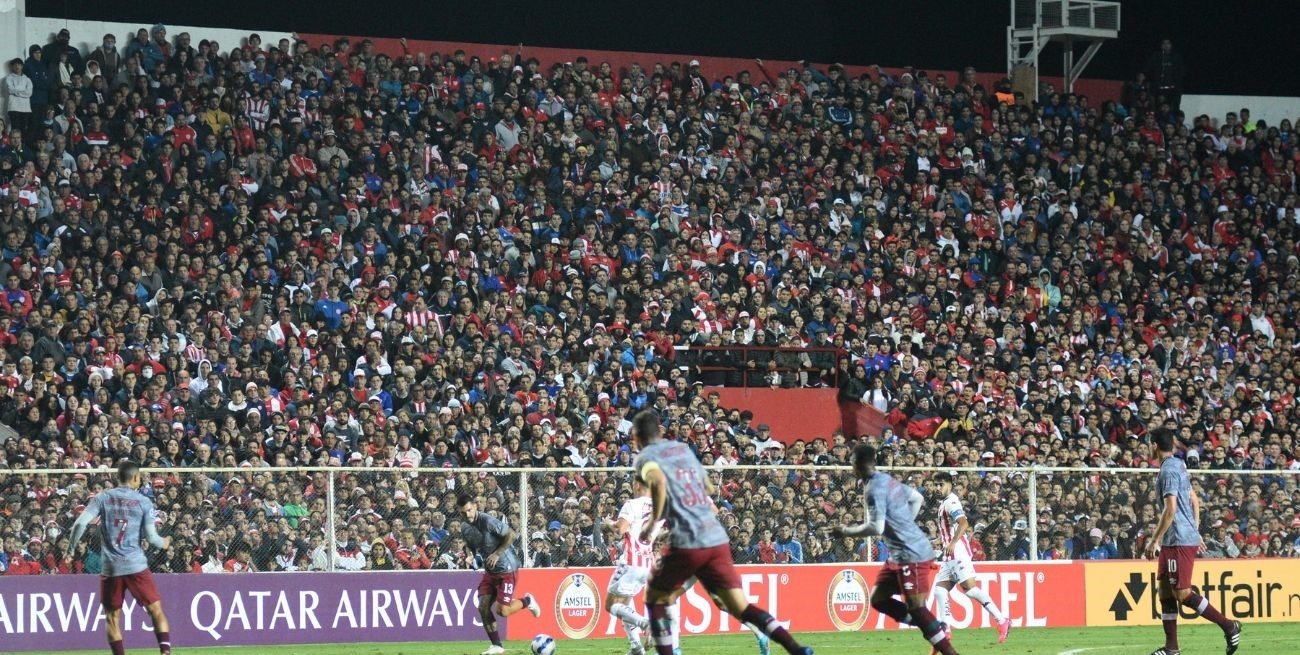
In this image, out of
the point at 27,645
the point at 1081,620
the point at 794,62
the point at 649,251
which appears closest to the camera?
the point at 27,645

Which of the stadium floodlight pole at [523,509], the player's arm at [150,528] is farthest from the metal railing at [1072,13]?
the player's arm at [150,528]

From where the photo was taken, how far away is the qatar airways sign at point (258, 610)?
2091 centimetres

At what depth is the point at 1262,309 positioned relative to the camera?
110 feet

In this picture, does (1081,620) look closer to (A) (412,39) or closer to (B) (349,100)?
(B) (349,100)

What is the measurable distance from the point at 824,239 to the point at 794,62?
6803 mm

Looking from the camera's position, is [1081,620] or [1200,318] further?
[1200,318]

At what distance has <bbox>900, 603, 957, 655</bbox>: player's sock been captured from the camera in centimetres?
1487

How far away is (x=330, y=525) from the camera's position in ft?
71.9

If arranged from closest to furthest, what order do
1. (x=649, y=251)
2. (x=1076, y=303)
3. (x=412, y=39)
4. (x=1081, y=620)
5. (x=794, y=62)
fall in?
(x=1081, y=620) → (x=649, y=251) → (x=1076, y=303) → (x=412, y=39) → (x=794, y=62)

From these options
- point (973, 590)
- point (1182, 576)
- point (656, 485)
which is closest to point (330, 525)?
point (973, 590)

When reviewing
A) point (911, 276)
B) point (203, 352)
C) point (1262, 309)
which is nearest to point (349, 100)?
point (203, 352)

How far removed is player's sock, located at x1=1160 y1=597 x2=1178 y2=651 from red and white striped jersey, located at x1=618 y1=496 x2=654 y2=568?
5028mm

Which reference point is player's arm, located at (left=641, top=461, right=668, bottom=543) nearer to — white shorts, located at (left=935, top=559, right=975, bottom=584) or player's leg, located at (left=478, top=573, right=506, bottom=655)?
player's leg, located at (left=478, top=573, right=506, bottom=655)

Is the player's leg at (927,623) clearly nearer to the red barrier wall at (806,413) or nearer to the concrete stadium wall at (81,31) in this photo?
the red barrier wall at (806,413)
